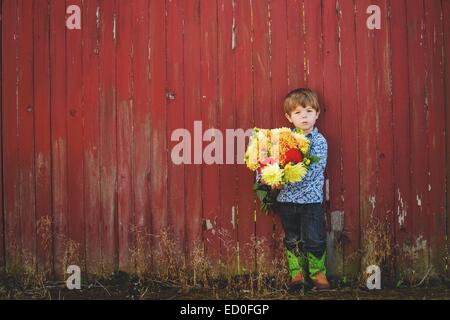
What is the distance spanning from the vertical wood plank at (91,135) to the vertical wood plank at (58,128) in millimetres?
167

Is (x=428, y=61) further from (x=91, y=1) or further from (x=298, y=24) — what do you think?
(x=91, y=1)

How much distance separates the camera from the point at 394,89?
4008 millimetres

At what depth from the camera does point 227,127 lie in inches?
159

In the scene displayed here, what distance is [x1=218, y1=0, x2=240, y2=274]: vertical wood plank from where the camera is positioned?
4.03m

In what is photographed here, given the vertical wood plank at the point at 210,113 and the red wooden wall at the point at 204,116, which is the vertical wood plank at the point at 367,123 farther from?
the vertical wood plank at the point at 210,113

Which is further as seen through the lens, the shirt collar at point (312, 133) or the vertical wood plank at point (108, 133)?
the vertical wood plank at point (108, 133)

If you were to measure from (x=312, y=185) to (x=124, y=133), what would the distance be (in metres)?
1.53

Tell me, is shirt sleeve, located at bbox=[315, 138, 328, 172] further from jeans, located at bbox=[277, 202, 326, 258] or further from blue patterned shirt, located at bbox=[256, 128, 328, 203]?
jeans, located at bbox=[277, 202, 326, 258]

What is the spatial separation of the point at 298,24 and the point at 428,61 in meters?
1.07

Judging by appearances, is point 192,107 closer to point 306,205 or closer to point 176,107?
point 176,107

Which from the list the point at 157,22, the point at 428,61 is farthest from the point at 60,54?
the point at 428,61

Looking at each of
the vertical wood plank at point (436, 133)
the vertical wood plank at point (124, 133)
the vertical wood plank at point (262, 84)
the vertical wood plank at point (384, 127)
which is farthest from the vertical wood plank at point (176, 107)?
the vertical wood plank at point (436, 133)

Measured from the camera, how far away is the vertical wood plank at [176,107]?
403 cm

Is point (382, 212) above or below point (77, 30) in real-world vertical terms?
below
